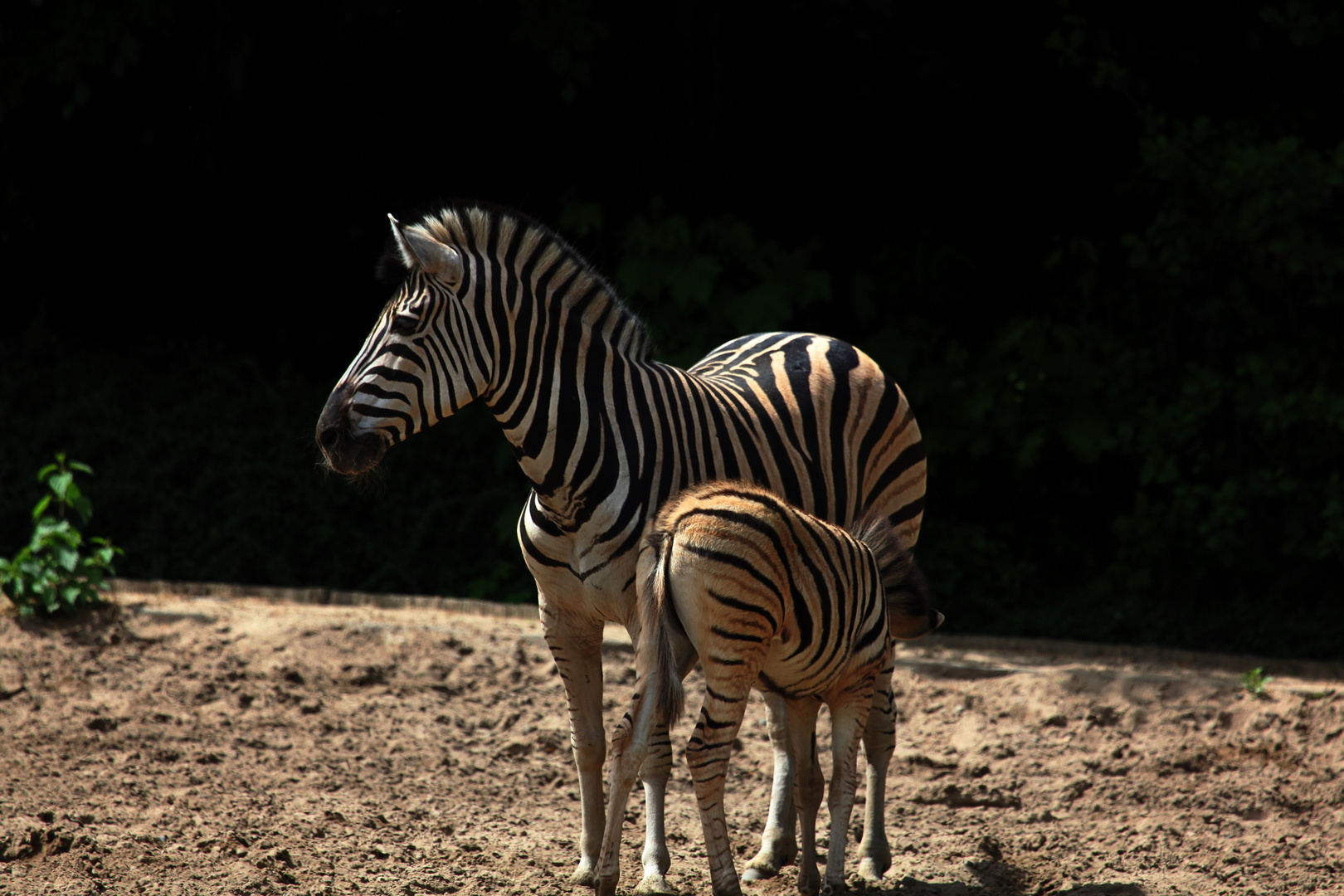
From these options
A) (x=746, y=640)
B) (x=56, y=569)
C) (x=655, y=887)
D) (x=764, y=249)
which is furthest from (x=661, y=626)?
(x=764, y=249)

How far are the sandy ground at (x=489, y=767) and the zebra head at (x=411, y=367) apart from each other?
1.59 metres

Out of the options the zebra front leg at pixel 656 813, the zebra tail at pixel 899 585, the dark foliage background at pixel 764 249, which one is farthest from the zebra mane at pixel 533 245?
the dark foliage background at pixel 764 249

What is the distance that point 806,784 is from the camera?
4.46m

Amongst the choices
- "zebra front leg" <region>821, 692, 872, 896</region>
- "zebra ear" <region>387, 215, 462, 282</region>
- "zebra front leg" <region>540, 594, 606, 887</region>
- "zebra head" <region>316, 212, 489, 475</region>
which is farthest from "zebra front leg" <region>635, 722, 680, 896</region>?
"zebra ear" <region>387, 215, 462, 282</region>

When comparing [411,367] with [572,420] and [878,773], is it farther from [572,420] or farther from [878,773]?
[878,773]

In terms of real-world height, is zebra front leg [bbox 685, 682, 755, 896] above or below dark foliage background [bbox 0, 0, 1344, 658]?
below

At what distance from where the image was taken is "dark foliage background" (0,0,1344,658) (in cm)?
861

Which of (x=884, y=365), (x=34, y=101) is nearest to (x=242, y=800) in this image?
(x=884, y=365)

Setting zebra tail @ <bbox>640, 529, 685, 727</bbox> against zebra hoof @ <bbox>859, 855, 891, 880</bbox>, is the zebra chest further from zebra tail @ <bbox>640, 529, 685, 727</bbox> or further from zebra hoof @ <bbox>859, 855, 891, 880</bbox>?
zebra hoof @ <bbox>859, 855, 891, 880</bbox>

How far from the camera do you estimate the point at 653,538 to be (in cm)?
405

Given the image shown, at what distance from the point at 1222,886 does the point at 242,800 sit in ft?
12.3

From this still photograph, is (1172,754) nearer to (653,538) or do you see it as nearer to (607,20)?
(653,538)

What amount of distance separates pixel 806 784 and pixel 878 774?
520 millimetres

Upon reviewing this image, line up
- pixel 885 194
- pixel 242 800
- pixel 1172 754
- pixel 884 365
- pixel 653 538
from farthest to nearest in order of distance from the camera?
pixel 885 194 → pixel 884 365 → pixel 1172 754 → pixel 242 800 → pixel 653 538
